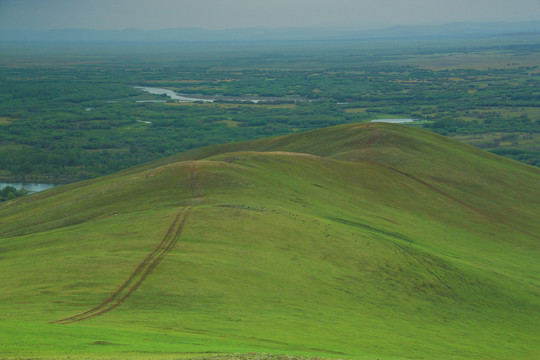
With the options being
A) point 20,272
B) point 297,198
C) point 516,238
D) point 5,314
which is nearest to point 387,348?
point 5,314

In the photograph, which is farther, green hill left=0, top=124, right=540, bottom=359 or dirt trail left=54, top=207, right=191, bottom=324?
dirt trail left=54, top=207, right=191, bottom=324

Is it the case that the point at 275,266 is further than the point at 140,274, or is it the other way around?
the point at 275,266

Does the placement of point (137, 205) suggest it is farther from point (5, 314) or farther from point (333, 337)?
point (333, 337)

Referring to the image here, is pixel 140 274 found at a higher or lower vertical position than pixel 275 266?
higher

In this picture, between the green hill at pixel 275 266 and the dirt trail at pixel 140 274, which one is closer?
the green hill at pixel 275 266
